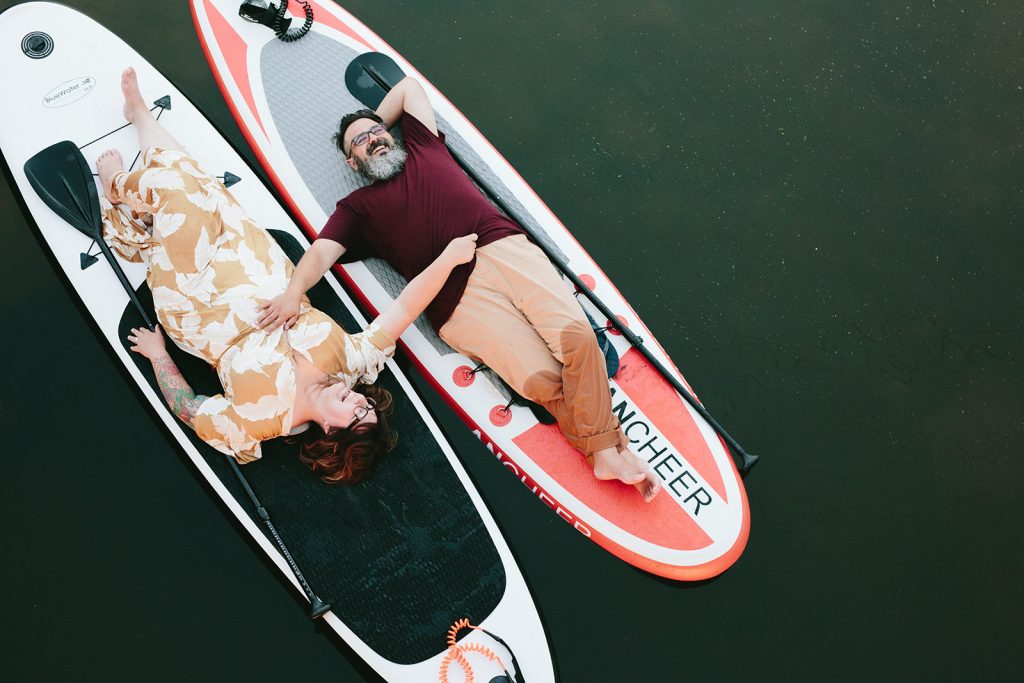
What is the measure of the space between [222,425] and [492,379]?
1175 millimetres

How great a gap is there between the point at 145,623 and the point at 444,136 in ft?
8.92

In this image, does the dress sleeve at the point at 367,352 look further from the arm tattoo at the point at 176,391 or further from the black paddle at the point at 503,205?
the black paddle at the point at 503,205

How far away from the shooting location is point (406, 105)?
10.7ft

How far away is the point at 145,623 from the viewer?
323 centimetres

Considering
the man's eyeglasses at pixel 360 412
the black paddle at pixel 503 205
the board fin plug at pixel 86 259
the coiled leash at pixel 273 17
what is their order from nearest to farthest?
the man's eyeglasses at pixel 360 412 < the board fin plug at pixel 86 259 < the black paddle at pixel 503 205 < the coiled leash at pixel 273 17

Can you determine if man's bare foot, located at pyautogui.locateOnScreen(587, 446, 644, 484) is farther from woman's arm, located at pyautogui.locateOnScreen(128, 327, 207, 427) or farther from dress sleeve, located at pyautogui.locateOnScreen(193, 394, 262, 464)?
woman's arm, located at pyautogui.locateOnScreen(128, 327, 207, 427)

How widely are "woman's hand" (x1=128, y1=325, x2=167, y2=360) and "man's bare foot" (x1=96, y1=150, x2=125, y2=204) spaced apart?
0.60m

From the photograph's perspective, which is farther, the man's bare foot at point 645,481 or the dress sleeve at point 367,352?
the man's bare foot at point 645,481

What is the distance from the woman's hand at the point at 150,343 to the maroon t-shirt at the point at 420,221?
2.70 ft

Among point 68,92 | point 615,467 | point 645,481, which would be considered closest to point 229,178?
point 68,92

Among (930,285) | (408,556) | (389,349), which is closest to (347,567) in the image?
(408,556)

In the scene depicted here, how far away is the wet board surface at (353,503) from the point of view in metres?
2.88

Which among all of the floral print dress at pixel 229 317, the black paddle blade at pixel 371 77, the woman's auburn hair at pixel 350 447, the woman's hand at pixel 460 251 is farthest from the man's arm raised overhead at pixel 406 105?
the woman's auburn hair at pixel 350 447

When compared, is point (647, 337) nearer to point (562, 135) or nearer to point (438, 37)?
point (562, 135)
